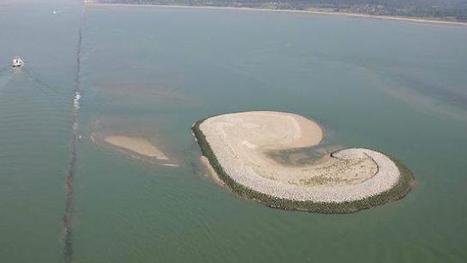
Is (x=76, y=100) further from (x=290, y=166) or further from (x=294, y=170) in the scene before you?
(x=294, y=170)

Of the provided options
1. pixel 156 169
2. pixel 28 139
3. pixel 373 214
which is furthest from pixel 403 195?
pixel 28 139

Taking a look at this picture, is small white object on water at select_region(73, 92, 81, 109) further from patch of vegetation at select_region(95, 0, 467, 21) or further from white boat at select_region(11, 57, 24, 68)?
patch of vegetation at select_region(95, 0, 467, 21)

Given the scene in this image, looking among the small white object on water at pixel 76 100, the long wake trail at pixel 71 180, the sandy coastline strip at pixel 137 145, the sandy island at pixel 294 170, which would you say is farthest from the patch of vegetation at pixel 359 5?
the sandy coastline strip at pixel 137 145

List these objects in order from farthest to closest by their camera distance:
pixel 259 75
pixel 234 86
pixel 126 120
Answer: pixel 259 75, pixel 234 86, pixel 126 120

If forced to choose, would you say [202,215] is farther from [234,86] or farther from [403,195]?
[234,86]

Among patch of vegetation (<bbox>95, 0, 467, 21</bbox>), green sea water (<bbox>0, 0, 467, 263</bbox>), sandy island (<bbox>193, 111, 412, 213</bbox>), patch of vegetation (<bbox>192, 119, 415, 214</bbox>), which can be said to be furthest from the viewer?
patch of vegetation (<bbox>95, 0, 467, 21</bbox>)

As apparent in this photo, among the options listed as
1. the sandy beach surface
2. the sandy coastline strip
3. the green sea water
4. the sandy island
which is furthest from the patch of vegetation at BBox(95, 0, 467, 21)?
the sandy coastline strip

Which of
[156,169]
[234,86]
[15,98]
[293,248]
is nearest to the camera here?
[293,248]

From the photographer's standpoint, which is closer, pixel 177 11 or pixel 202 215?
pixel 202 215

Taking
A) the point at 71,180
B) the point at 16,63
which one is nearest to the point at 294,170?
the point at 71,180
